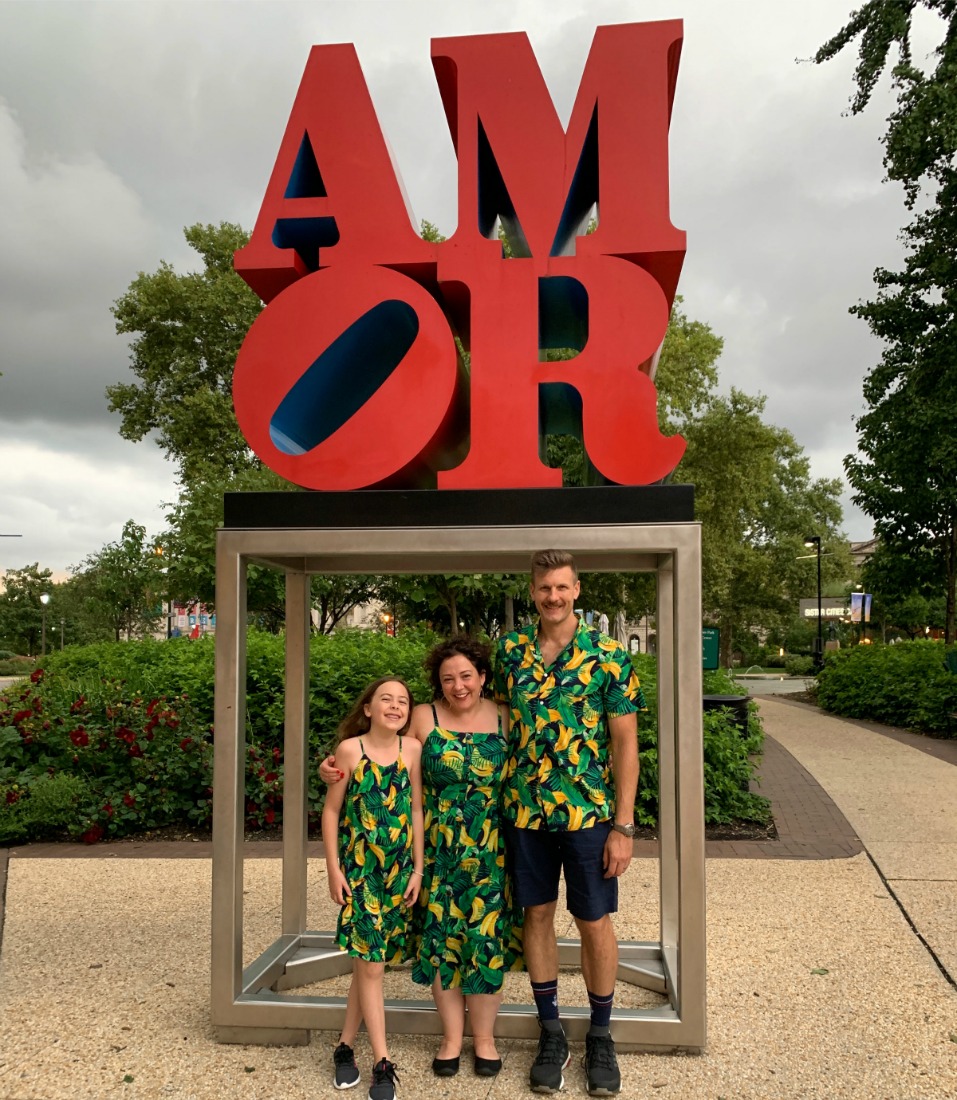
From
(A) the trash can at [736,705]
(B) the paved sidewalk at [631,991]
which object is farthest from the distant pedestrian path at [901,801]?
(A) the trash can at [736,705]

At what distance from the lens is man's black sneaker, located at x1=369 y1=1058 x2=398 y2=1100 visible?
3008 mm

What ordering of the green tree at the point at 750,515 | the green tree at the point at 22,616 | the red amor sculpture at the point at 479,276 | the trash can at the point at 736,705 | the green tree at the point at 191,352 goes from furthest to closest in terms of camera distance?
1. the green tree at the point at 22,616
2. the green tree at the point at 191,352
3. the green tree at the point at 750,515
4. the trash can at the point at 736,705
5. the red amor sculpture at the point at 479,276

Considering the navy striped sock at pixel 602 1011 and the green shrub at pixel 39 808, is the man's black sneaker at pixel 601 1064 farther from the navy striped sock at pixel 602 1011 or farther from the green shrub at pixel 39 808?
the green shrub at pixel 39 808

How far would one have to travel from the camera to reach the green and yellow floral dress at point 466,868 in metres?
3.20

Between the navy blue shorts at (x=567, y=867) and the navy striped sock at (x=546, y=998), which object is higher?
the navy blue shorts at (x=567, y=867)

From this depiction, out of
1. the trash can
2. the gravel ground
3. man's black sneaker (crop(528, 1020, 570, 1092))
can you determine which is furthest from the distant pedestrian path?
man's black sneaker (crop(528, 1020, 570, 1092))

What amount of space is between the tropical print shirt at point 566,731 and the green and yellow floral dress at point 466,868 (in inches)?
3.7

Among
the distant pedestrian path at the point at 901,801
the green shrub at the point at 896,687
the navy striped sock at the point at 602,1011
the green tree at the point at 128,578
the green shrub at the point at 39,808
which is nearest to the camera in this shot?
the navy striped sock at the point at 602,1011

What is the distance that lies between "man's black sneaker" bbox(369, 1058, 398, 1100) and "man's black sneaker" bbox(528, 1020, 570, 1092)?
48 cm

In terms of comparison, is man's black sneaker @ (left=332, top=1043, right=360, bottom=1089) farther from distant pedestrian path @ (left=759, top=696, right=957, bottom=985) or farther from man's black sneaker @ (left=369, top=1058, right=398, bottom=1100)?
distant pedestrian path @ (left=759, top=696, right=957, bottom=985)

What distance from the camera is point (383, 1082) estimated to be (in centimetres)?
304

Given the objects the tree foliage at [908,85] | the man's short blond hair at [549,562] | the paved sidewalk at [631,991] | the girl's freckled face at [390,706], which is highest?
the tree foliage at [908,85]

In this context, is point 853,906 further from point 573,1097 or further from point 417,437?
point 417,437

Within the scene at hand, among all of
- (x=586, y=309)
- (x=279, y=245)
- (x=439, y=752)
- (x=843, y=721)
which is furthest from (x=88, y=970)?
(x=843, y=721)
